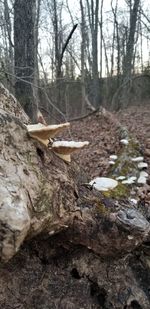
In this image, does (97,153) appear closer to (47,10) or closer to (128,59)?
(128,59)

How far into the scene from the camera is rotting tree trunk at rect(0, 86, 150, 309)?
1.94 meters

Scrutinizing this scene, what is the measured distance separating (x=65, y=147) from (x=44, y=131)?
0.26 meters

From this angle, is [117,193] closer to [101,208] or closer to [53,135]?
[101,208]

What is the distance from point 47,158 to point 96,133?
21.8 feet

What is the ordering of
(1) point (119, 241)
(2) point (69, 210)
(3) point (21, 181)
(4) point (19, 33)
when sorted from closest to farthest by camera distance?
(3) point (21, 181) < (2) point (69, 210) < (1) point (119, 241) < (4) point (19, 33)

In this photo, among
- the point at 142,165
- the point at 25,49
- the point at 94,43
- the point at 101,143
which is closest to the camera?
the point at 142,165

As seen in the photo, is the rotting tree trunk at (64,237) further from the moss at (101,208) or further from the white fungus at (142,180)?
the white fungus at (142,180)

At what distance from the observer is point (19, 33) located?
5.61 m

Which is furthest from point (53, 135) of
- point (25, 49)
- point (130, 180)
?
point (25, 49)

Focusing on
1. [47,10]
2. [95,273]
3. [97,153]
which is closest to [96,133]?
[97,153]

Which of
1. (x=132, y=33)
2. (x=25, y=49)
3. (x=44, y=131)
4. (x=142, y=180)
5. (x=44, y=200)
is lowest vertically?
(x=142, y=180)

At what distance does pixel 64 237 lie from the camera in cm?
228

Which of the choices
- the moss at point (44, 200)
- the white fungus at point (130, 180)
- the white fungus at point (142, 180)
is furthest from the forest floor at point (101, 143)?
Result: the moss at point (44, 200)

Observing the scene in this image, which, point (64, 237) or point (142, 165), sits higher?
point (64, 237)
